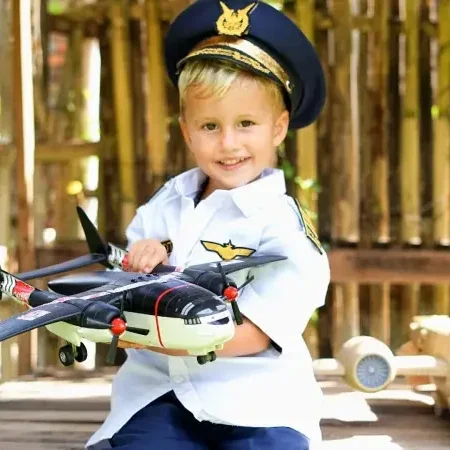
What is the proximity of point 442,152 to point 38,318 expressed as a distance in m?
1.81

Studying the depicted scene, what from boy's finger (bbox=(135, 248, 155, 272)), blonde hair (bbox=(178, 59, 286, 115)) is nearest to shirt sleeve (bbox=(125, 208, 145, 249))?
boy's finger (bbox=(135, 248, 155, 272))

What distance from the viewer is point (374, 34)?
2531 mm

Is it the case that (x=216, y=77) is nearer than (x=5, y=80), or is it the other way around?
(x=216, y=77)

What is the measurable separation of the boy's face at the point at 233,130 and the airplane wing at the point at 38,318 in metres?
0.40

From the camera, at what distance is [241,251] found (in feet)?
4.29

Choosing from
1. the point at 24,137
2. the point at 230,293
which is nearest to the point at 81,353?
the point at 230,293

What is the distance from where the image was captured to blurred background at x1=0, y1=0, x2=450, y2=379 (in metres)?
2.46

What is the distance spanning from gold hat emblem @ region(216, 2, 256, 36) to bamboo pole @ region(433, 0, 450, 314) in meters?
1.29

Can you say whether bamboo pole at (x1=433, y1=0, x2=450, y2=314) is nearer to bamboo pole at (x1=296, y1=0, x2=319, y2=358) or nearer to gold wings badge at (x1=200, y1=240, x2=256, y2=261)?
bamboo pole at (x1=296, y1=0, x2=319, y2=358)

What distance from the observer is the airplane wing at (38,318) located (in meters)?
0.95

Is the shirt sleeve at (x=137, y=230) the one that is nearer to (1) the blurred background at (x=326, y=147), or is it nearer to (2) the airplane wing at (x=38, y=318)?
(2) the airplane wing at (x=38, y=318)

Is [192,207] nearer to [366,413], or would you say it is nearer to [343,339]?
[366,413]

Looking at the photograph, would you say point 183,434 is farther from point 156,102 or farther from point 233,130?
point 156,102

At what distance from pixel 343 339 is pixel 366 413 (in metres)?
0.76
